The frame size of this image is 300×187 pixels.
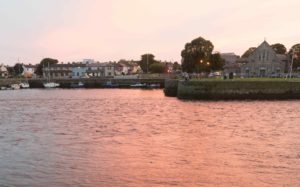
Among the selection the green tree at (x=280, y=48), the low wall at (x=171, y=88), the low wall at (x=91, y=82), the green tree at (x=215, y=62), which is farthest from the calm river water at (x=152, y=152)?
the green tree at (x=280, y=48)

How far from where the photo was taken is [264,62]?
123m

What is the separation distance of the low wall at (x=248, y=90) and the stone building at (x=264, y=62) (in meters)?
54.6

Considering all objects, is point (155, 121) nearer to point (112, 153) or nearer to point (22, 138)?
point (22, 138)

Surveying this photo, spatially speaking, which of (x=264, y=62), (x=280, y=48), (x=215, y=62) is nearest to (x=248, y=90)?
(x=215, y=62)

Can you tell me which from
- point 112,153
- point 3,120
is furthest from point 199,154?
point 3,120

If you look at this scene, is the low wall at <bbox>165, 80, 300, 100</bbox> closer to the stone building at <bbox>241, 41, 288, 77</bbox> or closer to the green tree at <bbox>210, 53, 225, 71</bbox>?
the green tree at <bbox>210, 53, 225, 71</bbox>

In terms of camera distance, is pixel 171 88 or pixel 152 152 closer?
pixel 152 152

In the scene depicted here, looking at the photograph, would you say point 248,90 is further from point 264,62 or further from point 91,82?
point 91,82

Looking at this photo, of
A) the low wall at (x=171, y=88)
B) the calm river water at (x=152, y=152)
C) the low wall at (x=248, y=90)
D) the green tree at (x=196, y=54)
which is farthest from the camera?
the green tree at (x=196, y=54)

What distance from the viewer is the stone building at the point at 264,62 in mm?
122312

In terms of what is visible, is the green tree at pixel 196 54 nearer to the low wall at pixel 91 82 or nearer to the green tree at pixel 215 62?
the green tree at pixel 215 62

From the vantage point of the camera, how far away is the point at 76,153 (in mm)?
24922

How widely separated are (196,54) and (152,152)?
3723 inches

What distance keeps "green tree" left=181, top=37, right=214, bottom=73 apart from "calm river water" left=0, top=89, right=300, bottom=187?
2977 inches
